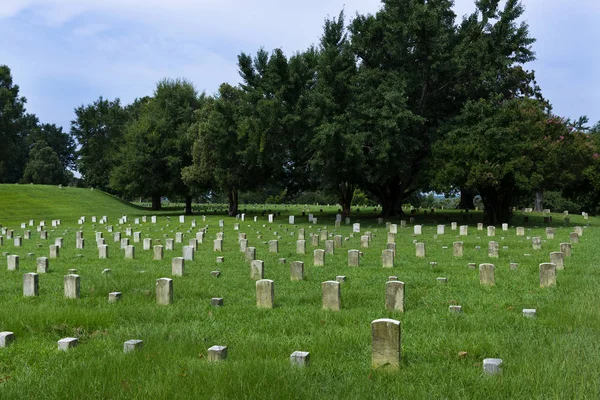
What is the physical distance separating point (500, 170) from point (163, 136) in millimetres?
31876

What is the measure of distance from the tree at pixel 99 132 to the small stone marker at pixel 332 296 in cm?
6013

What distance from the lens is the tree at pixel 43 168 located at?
76.1 m

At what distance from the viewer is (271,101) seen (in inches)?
1174

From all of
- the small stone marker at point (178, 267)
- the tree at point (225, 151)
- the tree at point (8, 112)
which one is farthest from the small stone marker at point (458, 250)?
the tree at point (8, 112)

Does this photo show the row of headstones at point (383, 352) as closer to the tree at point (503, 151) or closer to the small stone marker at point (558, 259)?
the small stone marker at point (558, 259)

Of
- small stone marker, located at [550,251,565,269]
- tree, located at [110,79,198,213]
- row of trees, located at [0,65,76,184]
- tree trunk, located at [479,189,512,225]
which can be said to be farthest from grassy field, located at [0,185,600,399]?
row of trees, located at [0,65,76,184]

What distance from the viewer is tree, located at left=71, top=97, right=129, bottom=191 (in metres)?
64.2

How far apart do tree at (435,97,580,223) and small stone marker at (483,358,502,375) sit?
23531 mm

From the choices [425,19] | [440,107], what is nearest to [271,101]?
[425,19]

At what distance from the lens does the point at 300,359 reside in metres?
4.92

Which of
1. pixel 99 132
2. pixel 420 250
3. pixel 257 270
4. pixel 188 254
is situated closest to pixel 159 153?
pixel 99 132

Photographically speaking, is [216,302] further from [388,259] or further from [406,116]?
[406,116]

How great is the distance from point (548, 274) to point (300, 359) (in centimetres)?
621

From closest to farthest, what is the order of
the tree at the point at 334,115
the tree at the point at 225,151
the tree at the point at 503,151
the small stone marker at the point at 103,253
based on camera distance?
the small stone marker at the point at 103,253
the tree at the point at 503,151
the tree at the point at 334,115
the tree at the point at 225,151
